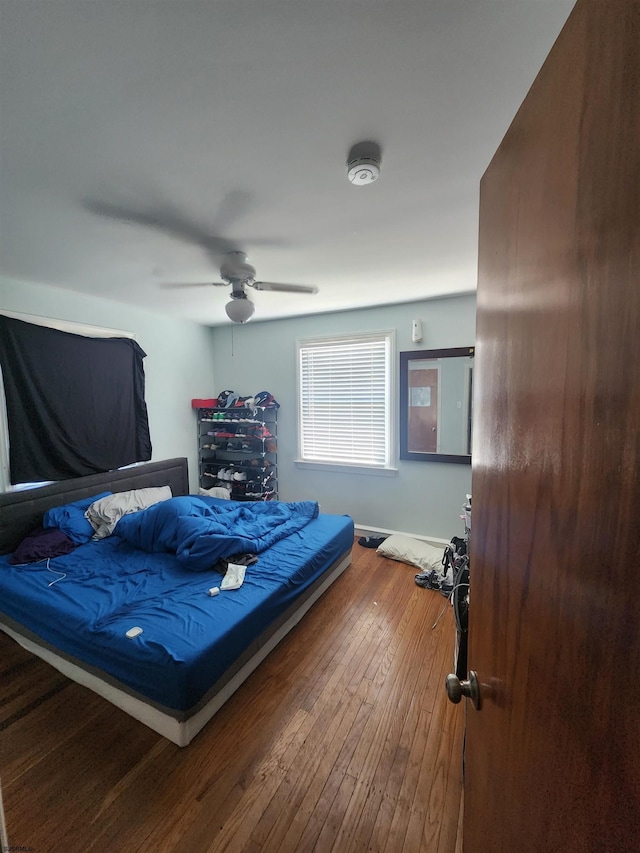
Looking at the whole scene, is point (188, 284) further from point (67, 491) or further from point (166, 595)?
point (166, 595)

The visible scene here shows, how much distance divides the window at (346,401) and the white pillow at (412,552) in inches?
31.0

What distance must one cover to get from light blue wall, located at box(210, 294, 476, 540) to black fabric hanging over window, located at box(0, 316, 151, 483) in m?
1.28

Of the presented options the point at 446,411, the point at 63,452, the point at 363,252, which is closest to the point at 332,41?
the point at 363,252

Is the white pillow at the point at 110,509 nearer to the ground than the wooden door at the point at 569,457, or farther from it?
nearer to the ground

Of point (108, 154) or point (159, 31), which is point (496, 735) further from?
point (108, 154)

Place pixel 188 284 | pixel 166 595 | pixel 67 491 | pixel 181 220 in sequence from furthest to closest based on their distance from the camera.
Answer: pixel 67 491 → pixel 188 284 → pixel 166 595 → pixel 181 220

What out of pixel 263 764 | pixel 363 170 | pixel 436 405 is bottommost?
pixel 263 764

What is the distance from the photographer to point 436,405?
11.1 feet

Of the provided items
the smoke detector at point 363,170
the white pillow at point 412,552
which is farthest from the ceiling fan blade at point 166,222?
the white pillow at point 412,552

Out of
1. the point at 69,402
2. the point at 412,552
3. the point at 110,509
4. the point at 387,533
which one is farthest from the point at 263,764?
the point at 69,402

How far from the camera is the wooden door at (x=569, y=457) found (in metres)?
0.33

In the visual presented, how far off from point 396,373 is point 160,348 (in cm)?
271

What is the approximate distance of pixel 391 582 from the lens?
2.84 meters

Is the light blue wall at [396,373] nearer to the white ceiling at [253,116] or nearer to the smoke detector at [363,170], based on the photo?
the white ceiling at [253,116]
